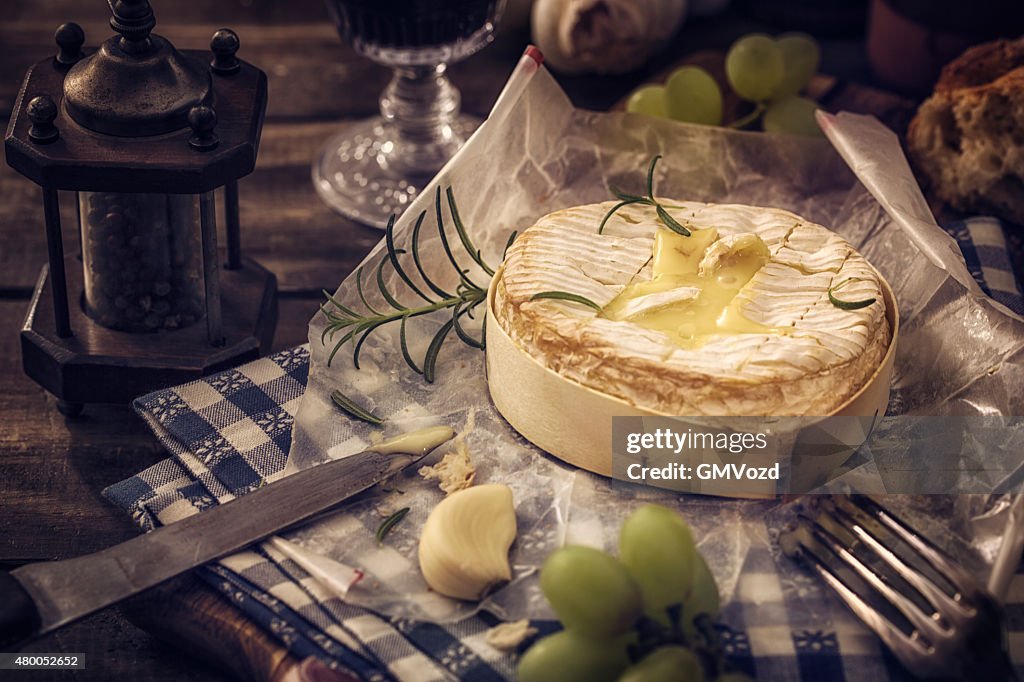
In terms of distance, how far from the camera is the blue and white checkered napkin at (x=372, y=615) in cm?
119

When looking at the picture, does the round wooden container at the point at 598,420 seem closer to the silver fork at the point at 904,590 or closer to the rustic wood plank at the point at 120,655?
the silver fork at the point at 904,590

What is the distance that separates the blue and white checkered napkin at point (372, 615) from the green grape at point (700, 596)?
1.9 inches

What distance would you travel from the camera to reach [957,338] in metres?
1.57

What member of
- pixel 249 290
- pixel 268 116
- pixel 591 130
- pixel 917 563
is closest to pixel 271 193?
pixel 268 116

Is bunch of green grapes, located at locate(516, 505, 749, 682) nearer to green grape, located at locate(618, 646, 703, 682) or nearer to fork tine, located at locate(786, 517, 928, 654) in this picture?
green grape, located at locate(618, 646, 703, 682)

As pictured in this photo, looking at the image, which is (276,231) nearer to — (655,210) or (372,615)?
(655,210)

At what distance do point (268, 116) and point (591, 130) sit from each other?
0.78 m

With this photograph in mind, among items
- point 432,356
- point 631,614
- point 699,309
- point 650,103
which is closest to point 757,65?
point 650,103

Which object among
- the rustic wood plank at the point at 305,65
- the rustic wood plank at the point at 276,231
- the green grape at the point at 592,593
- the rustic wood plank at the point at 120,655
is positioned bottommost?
the rustic wood plank at the point at 276,231

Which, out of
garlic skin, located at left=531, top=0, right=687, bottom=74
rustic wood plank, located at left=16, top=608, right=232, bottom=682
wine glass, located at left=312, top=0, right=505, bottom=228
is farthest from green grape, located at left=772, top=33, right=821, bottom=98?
rustic wood plank, located at left=16, top=608, right=232, bottom=682

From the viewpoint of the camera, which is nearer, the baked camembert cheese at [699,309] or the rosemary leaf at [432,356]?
the baked camembert cheese at [699,309]

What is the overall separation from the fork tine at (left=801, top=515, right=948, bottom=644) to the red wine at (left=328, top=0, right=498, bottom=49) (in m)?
1.11

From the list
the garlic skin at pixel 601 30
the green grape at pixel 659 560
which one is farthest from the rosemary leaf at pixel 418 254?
the garlic skin at pixel 601 30

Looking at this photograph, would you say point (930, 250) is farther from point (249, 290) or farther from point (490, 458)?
point (249, 290)
